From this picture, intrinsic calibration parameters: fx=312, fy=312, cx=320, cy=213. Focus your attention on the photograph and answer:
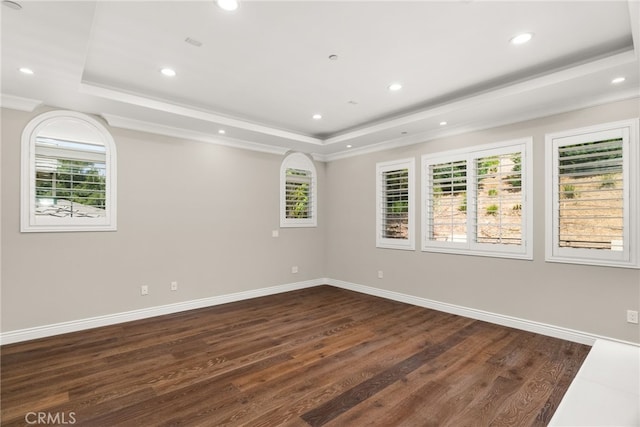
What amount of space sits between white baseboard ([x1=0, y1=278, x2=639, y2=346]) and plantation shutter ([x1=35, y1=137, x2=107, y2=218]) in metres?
1.29

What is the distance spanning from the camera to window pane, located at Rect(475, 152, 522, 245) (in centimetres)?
380

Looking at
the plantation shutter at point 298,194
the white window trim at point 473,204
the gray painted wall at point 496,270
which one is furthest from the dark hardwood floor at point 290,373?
the plantation shutter at point 298,194

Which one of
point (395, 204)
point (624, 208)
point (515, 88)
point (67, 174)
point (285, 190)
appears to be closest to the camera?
point (624, 208)

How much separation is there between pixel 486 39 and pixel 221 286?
4.52 meters

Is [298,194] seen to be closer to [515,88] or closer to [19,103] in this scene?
[515,88]

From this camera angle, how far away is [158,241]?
4.28 metres

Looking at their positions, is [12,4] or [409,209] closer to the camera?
[12,4]

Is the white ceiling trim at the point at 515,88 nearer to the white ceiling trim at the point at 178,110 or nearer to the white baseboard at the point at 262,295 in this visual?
the white ceiling trim at the point at 178,110

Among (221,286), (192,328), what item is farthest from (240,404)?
(221,286)

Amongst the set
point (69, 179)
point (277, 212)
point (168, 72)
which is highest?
point (168, 72)

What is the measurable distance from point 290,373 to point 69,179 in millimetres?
3338

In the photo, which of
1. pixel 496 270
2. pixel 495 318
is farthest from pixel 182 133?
pixel 495 318

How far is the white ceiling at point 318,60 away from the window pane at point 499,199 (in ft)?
1.76

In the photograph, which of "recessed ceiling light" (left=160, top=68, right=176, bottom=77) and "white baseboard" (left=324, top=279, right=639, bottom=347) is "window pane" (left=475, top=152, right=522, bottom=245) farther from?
"recessed ceiling light" (left=160, top=68, right=176, bottom=77)
